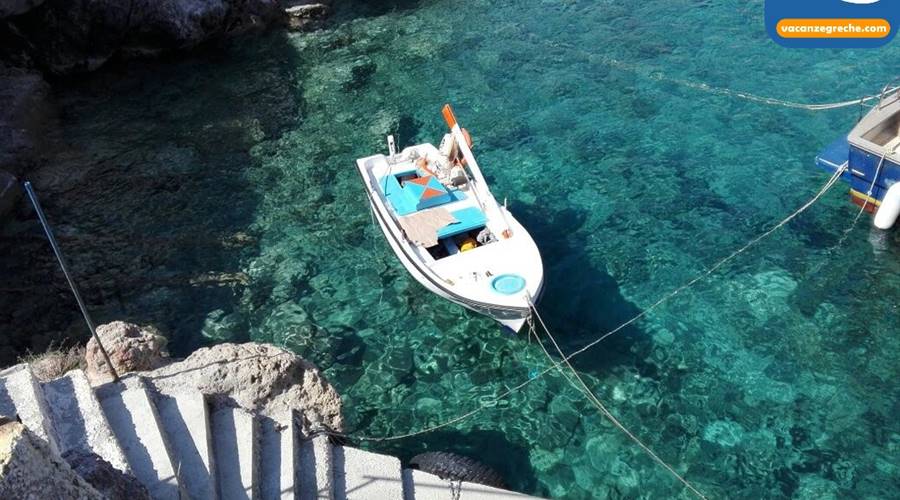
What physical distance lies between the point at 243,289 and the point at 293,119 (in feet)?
23.7

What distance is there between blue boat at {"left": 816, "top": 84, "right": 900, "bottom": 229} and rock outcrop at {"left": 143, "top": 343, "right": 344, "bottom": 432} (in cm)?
1095

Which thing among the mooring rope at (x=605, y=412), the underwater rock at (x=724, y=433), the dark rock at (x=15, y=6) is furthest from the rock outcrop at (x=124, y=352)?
the dark rock at (x=15, y=6)

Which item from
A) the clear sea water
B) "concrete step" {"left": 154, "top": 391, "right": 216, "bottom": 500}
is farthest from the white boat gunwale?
"concrete step" {"left": 154, "top": 391, "right": 216, "bottom": 500}

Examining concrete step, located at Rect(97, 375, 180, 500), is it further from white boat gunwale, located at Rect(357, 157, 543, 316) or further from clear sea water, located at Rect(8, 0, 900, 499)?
white boat gunwale, located at Rect(357, 157, 543, 316)

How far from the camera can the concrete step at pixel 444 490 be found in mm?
8586

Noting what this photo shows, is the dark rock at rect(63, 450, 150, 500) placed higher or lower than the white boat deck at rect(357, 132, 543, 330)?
higher

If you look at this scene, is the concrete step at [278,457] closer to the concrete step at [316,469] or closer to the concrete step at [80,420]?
the concrete step at [316,469]

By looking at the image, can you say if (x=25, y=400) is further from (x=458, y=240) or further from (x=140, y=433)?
(x=458, y=240)

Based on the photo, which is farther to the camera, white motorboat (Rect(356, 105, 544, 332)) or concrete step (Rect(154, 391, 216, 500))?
white motorboat (Rect(356, 105, 544, 332))

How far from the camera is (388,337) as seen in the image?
1161 centimetres

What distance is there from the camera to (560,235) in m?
13.8

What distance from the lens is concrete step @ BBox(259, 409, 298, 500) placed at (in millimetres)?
7816

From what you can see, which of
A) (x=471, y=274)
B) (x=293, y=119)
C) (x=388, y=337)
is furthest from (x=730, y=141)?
(x=293, y=119)

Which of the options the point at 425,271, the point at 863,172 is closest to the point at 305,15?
the point at 425,271
